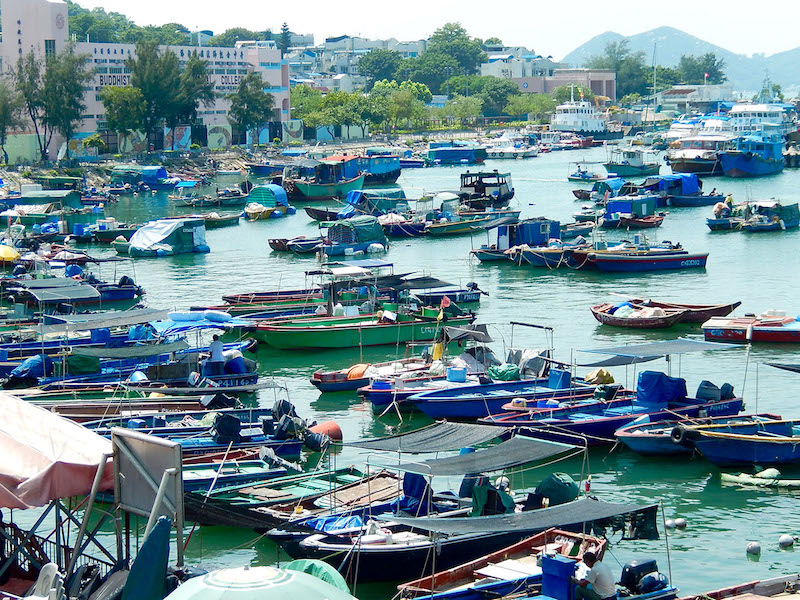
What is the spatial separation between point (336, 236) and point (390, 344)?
2142 centimetres

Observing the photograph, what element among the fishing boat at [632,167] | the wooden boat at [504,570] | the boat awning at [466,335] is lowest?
the wooden boat at [504,570]

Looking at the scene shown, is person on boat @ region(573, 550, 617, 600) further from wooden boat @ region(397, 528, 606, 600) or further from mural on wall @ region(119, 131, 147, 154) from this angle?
mural on wall @ region(119, 131, 147, 154)

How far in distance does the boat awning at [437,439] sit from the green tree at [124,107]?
291ft

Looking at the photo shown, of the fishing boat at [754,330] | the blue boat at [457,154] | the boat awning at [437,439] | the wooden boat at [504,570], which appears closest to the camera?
the wooden boat at [504,570]

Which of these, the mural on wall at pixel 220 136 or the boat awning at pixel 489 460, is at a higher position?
the mural on wall at pixel 220 136

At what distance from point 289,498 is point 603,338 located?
18496 mm

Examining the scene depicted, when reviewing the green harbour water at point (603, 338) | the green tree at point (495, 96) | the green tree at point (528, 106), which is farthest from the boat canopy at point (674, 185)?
the green tree at point (495, 96)

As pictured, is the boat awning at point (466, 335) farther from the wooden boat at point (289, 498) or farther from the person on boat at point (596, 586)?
the person on boat at point (596, 586)

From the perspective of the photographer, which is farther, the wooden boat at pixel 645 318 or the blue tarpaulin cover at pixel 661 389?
the wooden boat at pixel 645 318

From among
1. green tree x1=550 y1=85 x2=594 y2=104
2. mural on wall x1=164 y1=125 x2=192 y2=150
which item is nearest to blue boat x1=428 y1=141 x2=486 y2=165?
mural on wall x1=164 y1=125 x2=192 y2=150

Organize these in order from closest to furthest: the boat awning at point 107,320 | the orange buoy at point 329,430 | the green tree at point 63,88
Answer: the orange buoy at point 329,430 → the boat awning at point 107,320 → the green tree at point 63,88

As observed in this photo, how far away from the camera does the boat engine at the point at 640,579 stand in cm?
1547

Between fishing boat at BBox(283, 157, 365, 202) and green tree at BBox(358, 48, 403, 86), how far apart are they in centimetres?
10915

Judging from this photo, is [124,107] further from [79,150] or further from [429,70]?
[429,70]
